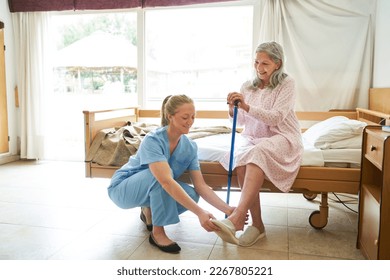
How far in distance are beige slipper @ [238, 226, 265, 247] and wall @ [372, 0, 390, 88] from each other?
153 cm

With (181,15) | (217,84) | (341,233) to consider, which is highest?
(181,15)

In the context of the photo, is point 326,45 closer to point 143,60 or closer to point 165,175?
point 143,60

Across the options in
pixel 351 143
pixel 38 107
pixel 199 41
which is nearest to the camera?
pixel 351 143

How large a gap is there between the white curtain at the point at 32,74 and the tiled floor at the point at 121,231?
1.23 m

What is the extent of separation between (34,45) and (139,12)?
126cm

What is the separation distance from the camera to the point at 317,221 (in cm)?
220

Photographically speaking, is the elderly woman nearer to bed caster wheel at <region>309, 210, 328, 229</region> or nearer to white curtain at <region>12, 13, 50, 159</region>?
bed caster wheel at <region>309, 210, 328, 229</region>

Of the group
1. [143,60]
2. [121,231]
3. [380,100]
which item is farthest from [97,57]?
[380,100]

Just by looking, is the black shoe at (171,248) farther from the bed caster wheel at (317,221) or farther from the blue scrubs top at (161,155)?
the bed caster wheel at (317,221)
